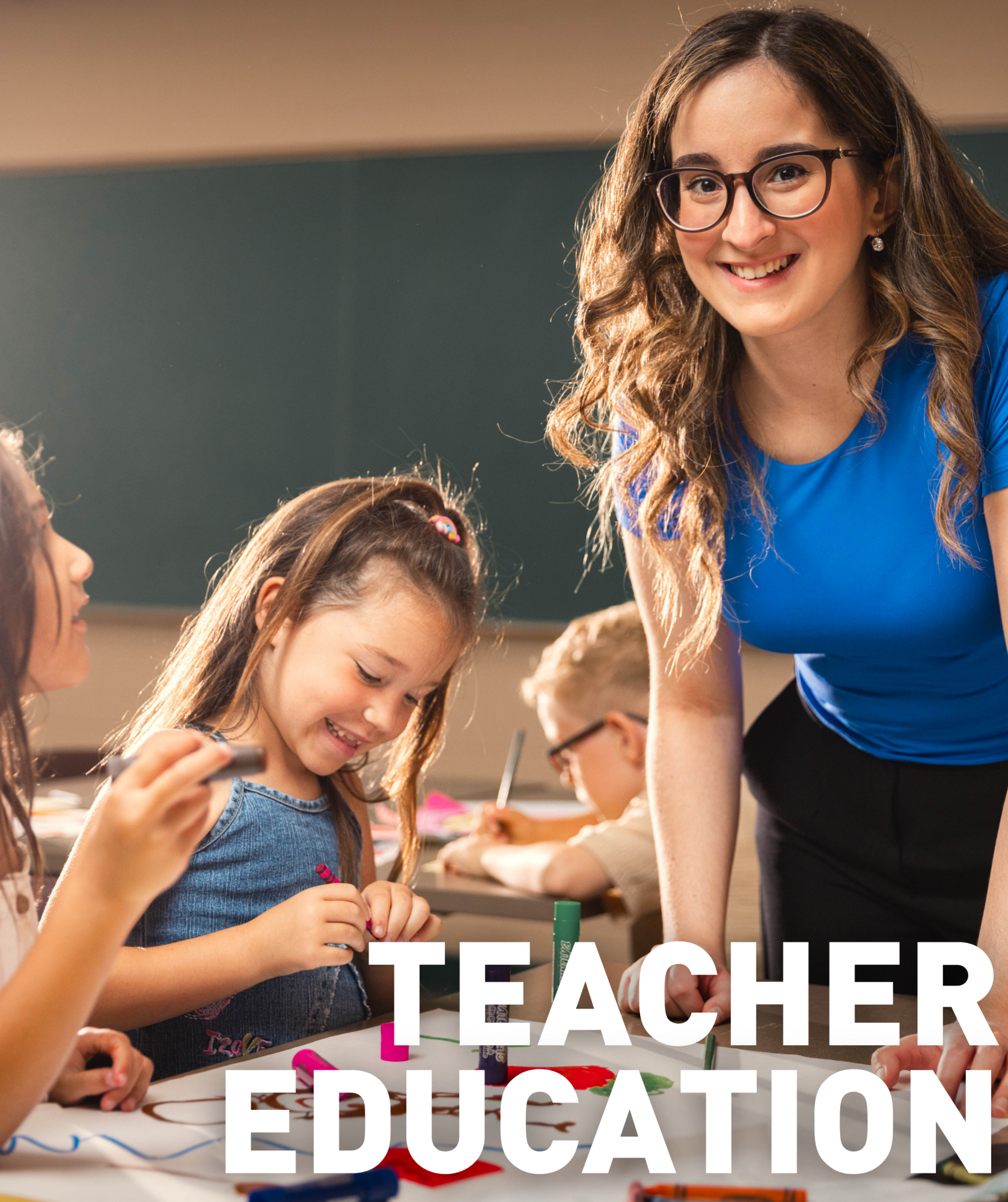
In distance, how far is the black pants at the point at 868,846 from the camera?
113cm

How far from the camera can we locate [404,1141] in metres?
0.66

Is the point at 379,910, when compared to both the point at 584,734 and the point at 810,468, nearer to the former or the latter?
the point at 810,468

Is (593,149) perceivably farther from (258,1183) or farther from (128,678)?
(258,1183)

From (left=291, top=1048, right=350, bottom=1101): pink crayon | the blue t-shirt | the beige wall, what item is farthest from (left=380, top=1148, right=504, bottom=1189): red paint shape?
the beige wall

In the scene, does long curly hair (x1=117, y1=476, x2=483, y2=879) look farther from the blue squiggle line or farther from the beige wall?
the beige wall

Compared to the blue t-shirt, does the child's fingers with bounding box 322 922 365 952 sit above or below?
below

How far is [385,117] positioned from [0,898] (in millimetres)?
2803

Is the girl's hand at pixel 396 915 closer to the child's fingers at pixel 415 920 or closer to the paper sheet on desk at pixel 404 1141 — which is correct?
the child's fingers at pixel 415 920

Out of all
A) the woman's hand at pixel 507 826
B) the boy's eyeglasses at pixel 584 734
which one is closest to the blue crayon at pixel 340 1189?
the woman's hand at pixel 507 826

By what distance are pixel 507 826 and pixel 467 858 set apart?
4.6 inches

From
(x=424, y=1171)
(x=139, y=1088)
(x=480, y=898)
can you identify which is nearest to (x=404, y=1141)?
(x=424, y=1171)

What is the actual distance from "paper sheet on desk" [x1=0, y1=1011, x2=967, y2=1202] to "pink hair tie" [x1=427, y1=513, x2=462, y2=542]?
1.61 ft

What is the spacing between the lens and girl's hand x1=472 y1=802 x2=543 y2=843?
180 cm

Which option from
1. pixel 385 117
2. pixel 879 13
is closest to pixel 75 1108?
pixel 385 117
